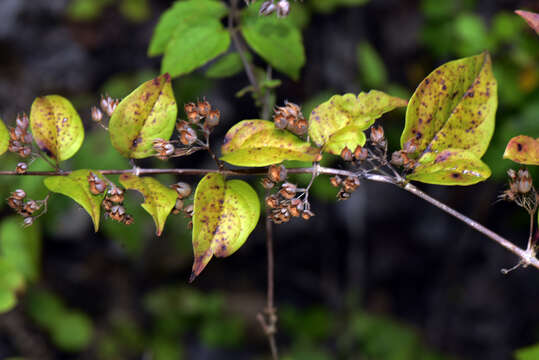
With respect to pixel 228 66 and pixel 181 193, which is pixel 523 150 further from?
pixel 228 66

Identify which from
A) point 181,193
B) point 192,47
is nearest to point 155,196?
point 181,193

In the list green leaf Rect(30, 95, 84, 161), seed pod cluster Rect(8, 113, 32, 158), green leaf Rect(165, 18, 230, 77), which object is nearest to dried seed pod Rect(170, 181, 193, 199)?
green leaf Rect(30, 95, 84, 161)

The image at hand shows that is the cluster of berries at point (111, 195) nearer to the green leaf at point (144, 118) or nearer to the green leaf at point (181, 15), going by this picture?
the green leaf at point (144, 118)

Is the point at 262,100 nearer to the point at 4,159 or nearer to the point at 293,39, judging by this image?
the point at 293,39

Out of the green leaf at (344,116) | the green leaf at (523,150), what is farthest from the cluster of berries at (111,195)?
the green leaf at (523,150)

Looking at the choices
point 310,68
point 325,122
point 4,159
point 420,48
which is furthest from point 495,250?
point 4,159

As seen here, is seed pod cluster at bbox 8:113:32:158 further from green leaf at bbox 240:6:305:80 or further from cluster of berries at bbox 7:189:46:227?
green leaf at bbox 240:6:305:80
